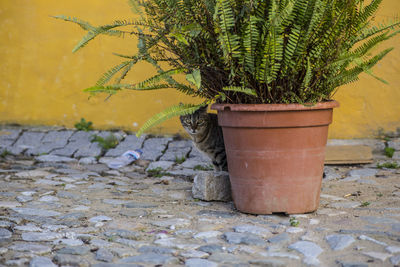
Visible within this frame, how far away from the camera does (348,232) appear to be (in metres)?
2.84

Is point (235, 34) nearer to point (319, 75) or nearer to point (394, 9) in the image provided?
point (319, 75)

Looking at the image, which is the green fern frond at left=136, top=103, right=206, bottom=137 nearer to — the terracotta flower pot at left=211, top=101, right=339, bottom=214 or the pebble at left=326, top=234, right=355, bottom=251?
the terracotta flower pot at left=211, top=101, right=339, bottom=214

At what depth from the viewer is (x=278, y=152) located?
10.2ft

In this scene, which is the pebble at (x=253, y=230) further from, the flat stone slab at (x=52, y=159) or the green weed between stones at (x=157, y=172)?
the flat stone slab at (x=52, y=159)

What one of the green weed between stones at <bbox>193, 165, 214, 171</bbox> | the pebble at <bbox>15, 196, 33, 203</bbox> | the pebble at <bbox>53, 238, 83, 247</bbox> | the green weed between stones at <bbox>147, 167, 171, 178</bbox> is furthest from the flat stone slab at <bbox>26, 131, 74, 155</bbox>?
the pebble at <bbox>53, 238, 83, 247</bbox>

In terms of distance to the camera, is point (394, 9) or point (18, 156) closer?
point (394, 9)

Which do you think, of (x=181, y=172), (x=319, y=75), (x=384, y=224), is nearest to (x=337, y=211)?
(x=384, y=224)

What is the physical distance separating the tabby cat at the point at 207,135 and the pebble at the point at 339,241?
161 centimetres

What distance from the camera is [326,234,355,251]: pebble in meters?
2.61

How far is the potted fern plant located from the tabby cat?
0.96 meters

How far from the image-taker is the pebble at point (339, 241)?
2611mm

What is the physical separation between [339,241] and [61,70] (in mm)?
4485

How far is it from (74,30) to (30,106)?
1.14 meters

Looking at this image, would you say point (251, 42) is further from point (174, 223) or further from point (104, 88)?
point (174, 223)
